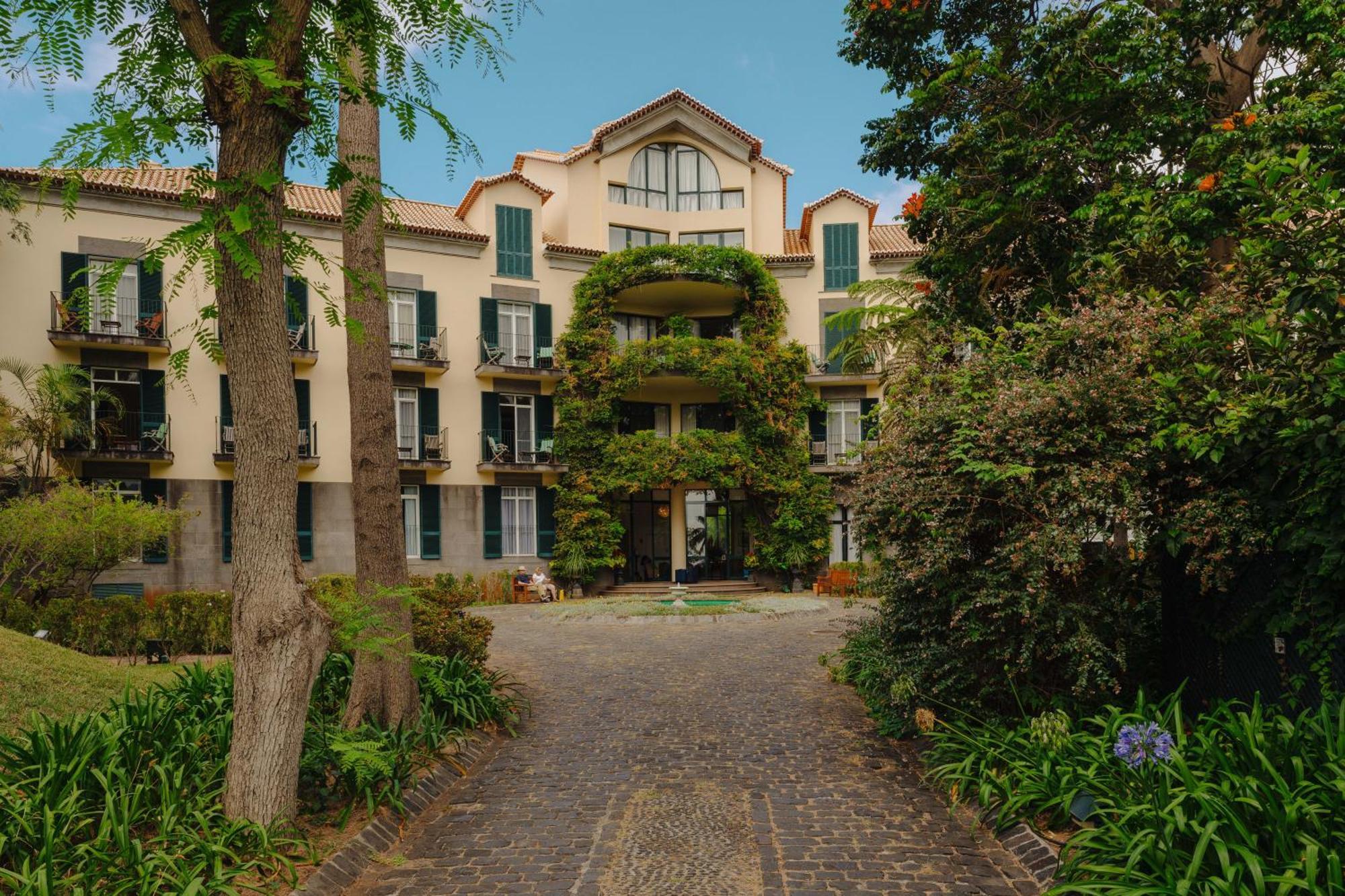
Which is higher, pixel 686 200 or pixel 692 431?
pixel 686 200

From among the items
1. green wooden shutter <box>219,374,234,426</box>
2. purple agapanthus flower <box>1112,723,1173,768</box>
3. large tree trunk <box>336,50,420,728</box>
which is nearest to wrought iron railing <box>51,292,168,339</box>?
green wooden shutter <box>219,374,234,426</box>

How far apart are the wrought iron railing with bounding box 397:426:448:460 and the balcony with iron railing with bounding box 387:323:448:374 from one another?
172 cm

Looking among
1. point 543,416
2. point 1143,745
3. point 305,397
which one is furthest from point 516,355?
point 1143,745

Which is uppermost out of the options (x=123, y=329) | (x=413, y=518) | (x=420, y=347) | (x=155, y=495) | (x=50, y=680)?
(x=123, y=329)

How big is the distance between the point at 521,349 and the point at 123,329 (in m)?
10.1

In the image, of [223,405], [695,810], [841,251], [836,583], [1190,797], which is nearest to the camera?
[1190,797]

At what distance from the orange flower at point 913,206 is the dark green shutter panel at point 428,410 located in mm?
15882

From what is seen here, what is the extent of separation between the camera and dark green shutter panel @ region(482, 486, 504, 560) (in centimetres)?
2503

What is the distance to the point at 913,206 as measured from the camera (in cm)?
1231

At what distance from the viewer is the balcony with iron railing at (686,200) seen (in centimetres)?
2820

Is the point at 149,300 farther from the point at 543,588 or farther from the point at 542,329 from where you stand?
the point at 543,588

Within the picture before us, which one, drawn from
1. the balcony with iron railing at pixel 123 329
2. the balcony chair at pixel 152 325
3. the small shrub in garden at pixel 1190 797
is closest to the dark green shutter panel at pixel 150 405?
the balcony with iron railing at pixel 123 329

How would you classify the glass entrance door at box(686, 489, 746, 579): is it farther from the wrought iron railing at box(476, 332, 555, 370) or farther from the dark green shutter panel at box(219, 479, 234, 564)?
the dark green shutter panel at box(219, 479, 234, 564)

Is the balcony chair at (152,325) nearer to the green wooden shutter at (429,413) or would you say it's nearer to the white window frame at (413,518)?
the green wooden shutter at (429,413)
